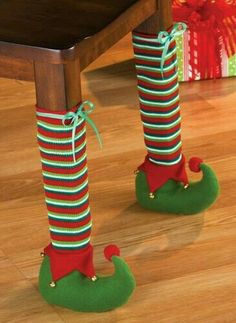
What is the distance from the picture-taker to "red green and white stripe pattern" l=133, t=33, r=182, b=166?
1.61m

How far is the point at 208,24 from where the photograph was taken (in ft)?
7.03

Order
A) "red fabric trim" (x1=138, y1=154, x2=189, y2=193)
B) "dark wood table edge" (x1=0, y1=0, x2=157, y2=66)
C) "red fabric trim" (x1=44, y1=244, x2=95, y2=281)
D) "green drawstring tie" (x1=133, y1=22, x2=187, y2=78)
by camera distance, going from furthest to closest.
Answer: "red fabric trim" (x1=138, y1=154, x2=189, y2=193)
"green drawstring tie" (x1=133, y1=22, x2=187, y2=78)
"red fabric trim" (x1=44, y1=244, x2=95, y2=281)
"dark wood table edge" (x1=0, y1=0, x2=157, y2=66)

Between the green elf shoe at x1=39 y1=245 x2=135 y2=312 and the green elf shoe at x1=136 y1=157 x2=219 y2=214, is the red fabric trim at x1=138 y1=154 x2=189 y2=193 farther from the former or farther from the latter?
the green elf shoe at x1=39 y1=245 x2=135 y2=312

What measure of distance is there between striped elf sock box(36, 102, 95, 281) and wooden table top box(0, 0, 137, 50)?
0.36 ft

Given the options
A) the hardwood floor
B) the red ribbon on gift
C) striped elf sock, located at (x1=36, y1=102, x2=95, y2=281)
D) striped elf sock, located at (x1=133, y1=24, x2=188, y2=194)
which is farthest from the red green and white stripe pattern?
the red ribbon on gift

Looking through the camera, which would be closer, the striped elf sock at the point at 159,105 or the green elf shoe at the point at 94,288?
the green elf shoe at the point at 94,288

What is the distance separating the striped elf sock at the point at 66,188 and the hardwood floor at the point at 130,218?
0.10m

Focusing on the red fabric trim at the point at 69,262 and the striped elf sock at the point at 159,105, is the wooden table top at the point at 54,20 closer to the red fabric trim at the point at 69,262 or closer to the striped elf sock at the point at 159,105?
the striped elf sock at the point at 159,105

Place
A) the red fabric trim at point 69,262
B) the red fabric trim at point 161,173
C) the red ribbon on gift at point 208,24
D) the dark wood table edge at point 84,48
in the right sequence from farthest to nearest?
the red ribbon on gift at point 208,24
the red fabric trim at point 161,173
the red fabric trim at point 69,262
the dark wood table edge at point 84,48

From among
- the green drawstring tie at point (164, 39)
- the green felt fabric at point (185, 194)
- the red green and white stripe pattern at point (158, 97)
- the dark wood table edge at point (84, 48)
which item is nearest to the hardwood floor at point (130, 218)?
the green felt fabric at point (185, 194)

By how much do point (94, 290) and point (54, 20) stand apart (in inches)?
16.5

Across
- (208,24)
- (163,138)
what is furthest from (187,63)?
(163,138)

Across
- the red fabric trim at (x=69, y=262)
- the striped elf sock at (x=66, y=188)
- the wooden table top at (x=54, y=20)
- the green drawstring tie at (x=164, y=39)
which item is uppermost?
the wooden table top at (x=54, y=20)

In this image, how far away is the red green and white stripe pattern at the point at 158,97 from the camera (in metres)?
1.61
